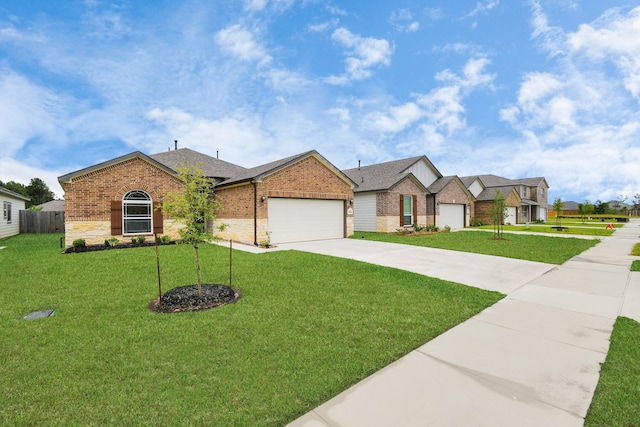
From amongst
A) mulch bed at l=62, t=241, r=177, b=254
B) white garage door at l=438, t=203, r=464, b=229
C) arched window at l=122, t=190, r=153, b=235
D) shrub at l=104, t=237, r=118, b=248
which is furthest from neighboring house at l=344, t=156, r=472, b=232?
shrub at l=104, t=237, r=118, b=248

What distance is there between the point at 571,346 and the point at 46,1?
53.8ft

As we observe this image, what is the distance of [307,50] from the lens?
15.4 meters

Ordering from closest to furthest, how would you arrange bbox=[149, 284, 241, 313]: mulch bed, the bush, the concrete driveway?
bbox=[149, 284, 241, 313]: mulch bed
the concrete driveway
the bush

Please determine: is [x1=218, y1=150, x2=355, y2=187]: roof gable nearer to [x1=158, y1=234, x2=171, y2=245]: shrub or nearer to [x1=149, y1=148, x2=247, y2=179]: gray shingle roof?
[x1=149, y1=148, x2=247, y2=179]: gray shingle roof

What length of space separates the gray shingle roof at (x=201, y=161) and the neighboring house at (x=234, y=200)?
2.49 metres

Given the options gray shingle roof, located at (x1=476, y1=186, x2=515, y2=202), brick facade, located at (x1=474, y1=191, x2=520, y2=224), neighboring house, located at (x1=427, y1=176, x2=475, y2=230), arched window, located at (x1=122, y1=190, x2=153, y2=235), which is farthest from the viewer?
gray shingle roof, located at (x1=476, y1=186, x2=515, y2=202)

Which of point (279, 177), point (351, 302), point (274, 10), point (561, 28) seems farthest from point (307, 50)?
point (351, 302)

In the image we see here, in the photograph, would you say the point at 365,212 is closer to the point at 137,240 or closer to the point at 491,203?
the point at 137,240

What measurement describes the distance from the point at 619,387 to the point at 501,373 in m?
0.99

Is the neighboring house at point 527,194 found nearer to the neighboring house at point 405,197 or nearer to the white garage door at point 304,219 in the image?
the neighboring house at point 405,197

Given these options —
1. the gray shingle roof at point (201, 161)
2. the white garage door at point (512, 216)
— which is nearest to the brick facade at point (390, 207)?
the gray shingle roof at point (201, 161)

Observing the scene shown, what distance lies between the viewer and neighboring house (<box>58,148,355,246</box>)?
486 inches

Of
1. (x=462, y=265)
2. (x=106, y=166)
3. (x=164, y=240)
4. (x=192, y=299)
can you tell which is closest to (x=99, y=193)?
(x=106, y=166)

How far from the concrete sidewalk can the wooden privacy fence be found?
27.5m
